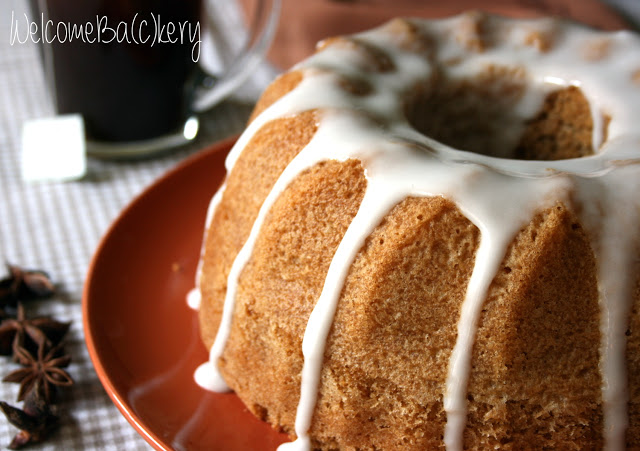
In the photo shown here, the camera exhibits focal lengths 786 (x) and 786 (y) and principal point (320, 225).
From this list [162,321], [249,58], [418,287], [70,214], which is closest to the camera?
[418,287]

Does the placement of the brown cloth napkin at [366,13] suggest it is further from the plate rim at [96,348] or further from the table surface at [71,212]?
the plate rim at [96,348]

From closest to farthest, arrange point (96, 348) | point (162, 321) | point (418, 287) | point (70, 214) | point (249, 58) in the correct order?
point (418, 287) < point (96, 348) < point (162, 321) < point (70, 214) < point (249, 58)

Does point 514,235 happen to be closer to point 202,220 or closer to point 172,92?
point 202,220

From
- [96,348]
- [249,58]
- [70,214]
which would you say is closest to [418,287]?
[96,348]

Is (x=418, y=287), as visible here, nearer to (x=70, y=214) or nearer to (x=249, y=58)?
(x=70, y=214)

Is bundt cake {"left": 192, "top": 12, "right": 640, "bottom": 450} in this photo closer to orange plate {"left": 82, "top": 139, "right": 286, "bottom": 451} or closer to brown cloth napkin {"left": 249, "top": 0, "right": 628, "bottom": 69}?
orange plate {"left": 82, "top": 139, "right": 286, "bottom": 451}

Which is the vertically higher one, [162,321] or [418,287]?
[418,287]

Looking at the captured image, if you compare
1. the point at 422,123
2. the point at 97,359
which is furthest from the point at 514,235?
the point at 97,359
